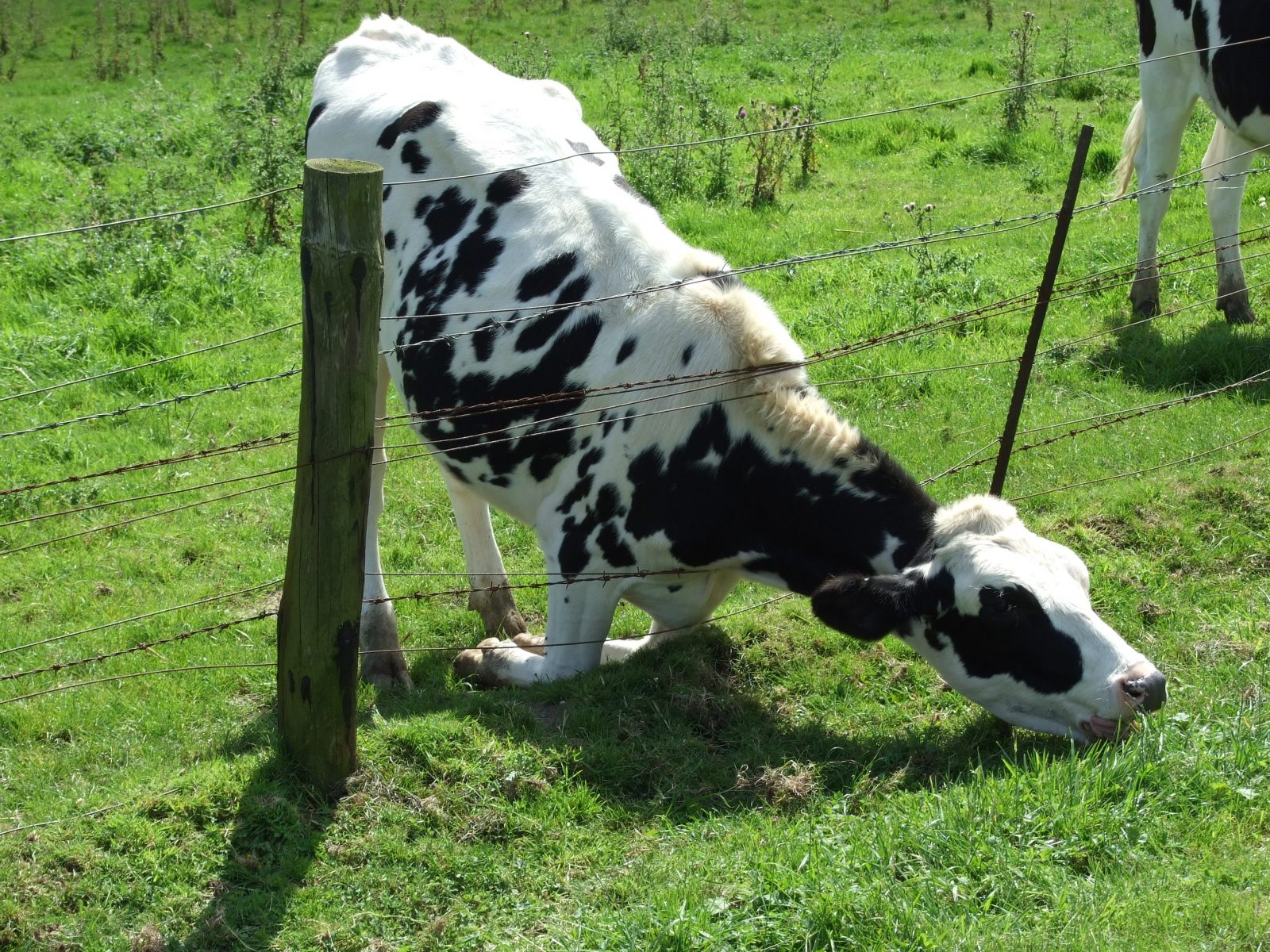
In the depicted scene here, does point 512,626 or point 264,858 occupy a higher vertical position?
point 264,858

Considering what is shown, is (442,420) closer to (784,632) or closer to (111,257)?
(784,632)

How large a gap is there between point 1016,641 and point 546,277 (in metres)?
2.62

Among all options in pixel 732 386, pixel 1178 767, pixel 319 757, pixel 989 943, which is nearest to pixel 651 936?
pixel 989 943

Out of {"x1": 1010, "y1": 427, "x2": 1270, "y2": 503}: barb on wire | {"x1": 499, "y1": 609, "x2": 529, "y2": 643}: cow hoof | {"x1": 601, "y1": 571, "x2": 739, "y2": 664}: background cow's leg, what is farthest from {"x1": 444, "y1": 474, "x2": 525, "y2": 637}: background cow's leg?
{"x1": 1010, "y1": 427, "x2": 1270, "y2": 503}: barb on wire

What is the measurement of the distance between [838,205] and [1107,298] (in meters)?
3.17

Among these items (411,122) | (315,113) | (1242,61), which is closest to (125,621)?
(411,122)

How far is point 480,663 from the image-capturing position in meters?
6.10

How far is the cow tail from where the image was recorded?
1019cm

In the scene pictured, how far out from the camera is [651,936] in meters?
3.68

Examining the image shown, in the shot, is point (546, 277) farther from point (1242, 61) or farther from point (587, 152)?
point (1242, 61)

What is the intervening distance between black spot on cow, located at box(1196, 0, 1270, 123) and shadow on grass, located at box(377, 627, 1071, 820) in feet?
18.3

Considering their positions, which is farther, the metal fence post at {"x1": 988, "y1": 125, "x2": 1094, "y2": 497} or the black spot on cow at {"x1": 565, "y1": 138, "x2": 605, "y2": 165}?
the black spot on cow at {"x1": 565, "y1": 138, "x2": 605, "y2": 165}

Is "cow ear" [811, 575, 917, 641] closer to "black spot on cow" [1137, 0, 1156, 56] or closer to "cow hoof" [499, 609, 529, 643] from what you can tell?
"cow hoof" [499, 609, 529, 643]

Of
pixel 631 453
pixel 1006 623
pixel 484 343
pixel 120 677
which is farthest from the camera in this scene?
pixel 484 343
